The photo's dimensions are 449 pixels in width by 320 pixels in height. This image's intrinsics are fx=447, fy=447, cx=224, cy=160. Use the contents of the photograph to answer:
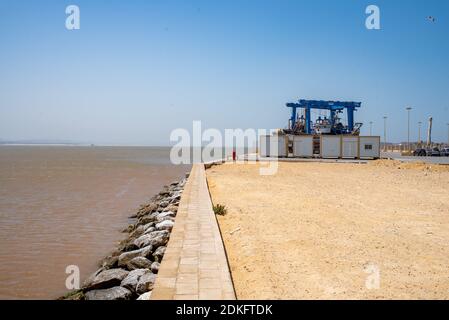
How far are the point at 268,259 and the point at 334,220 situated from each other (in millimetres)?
4049

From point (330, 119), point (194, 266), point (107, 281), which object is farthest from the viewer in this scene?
point (330, 119)

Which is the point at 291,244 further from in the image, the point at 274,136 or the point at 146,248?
the point at 274,136

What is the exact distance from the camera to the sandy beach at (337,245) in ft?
18.9

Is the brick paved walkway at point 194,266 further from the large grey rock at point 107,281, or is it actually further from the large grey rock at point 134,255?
the large grey rock at point 107,281

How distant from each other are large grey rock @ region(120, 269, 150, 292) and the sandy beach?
1436 millimetres

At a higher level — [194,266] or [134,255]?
[194,266]

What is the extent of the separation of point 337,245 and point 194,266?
10.1 feet

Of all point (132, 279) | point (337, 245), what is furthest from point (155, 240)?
point (337, 245)

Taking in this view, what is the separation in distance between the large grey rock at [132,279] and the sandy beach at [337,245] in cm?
144

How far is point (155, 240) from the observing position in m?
9.10

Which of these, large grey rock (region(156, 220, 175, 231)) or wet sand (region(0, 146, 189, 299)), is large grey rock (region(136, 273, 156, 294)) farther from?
large grey rock (region(156, 220, 175, 231))

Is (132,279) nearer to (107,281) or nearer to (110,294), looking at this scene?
(110,294)

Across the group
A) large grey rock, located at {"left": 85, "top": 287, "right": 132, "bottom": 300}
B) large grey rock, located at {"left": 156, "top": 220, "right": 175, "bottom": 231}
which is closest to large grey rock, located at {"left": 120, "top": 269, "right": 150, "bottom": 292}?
large grey rock, located at {"left": 85, "top": 287, "right": 132, "bottom": 300}

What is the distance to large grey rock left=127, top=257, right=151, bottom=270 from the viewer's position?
307 inches
